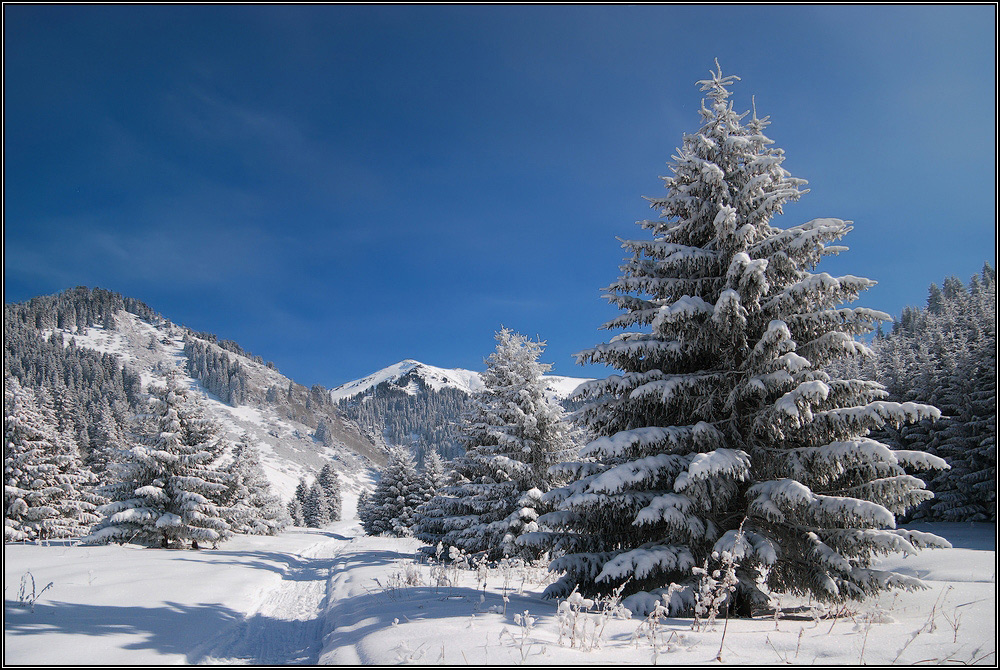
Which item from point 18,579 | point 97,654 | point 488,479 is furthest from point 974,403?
point 18,579

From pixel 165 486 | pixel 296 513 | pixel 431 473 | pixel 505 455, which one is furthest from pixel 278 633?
pixel 296 513

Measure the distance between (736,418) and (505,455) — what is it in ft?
29.9

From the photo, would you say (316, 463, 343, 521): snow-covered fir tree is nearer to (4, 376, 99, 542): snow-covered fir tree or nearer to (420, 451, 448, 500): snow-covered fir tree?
(420, 451, 448, 500): snow-covered fir tree

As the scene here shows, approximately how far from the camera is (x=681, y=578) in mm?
6363

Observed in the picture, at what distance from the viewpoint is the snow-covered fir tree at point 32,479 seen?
22.7 meters

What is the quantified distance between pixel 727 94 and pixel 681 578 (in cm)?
763

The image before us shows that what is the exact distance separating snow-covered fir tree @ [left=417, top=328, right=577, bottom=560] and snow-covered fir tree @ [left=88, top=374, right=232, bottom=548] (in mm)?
10662

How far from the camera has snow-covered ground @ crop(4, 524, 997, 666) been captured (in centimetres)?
409

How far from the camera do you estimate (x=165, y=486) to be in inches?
789

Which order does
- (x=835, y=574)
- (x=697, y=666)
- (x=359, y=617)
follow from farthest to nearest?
1. (x=359, y=617)
2. (x=835, y=574)
3. (x=697, y=666)

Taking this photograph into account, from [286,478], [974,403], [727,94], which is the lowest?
[286,478]

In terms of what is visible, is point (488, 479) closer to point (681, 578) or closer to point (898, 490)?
point (681, 578)

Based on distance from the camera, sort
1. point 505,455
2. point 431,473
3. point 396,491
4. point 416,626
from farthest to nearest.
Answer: point 396,491, point 431,473, point 505,455, point 416,626

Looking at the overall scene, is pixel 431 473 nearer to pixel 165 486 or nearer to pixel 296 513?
pixel 165 486
